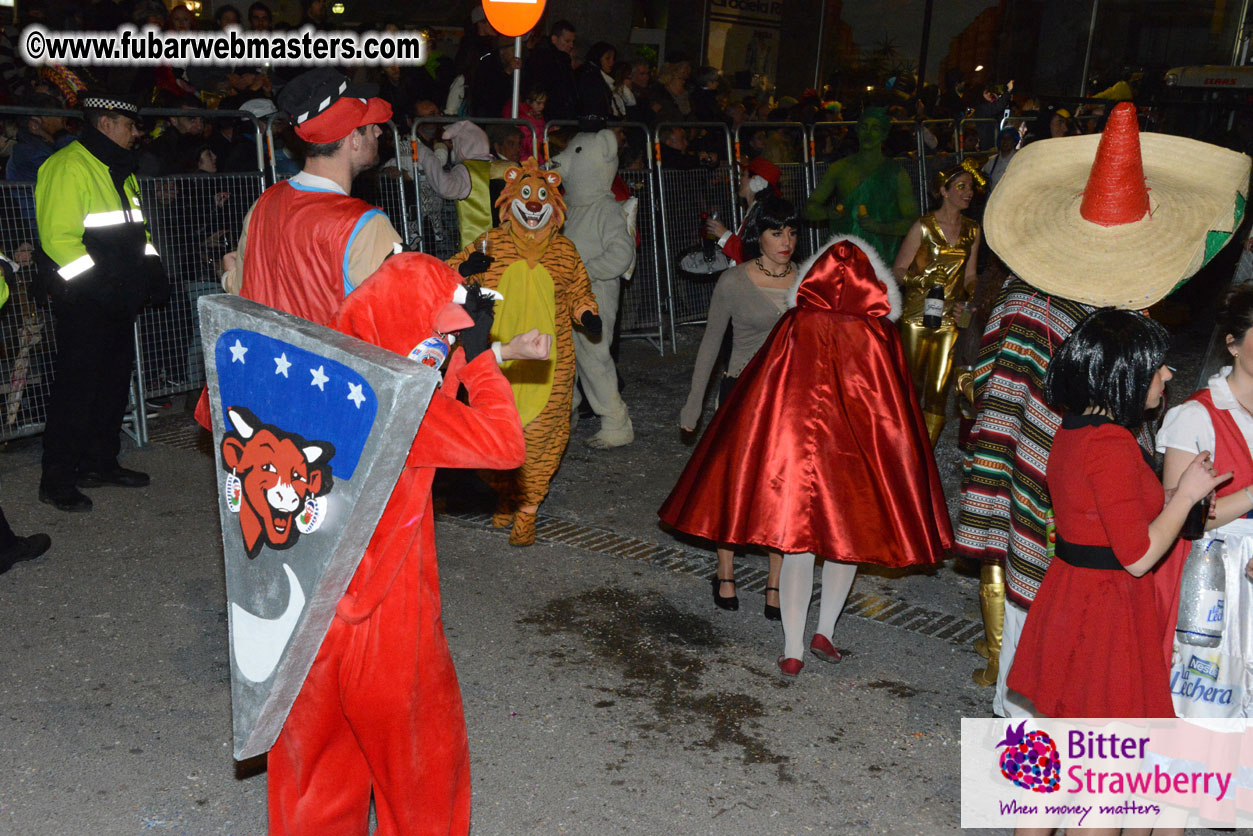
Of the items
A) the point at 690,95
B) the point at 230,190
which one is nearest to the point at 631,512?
the point at 230,190

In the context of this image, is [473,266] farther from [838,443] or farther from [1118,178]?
[1118,178]

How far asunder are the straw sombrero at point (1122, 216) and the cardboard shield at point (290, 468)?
2.62 m

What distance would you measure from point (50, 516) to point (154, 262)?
60.3 inches

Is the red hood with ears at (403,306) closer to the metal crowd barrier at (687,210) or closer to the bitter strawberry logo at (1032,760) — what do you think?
A: the bitter strawberry logo at (1032,760)

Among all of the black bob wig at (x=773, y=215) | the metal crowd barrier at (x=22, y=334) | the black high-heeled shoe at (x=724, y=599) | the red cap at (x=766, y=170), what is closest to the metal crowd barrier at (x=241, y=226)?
the metal crowd barrier at (x=22, y=334)

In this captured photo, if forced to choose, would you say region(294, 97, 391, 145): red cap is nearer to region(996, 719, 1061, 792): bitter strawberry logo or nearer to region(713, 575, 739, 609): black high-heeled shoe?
region(996, 719, 1061, 792): bitter strawberry logo

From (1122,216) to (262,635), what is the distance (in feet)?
10.4

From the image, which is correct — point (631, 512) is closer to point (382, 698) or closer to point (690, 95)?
point (382, 698)

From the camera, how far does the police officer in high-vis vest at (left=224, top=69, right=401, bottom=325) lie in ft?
11.1

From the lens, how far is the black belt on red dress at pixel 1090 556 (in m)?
3.12

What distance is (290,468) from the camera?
259 cm

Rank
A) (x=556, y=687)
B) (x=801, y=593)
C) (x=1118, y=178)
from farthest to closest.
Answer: (x=801, y=593) → (x=556, y=687) → (x=1118, y=178)

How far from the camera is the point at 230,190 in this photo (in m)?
8.12

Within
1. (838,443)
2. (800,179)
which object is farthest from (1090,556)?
(800,179)
